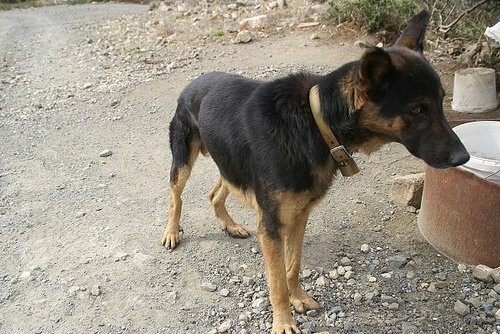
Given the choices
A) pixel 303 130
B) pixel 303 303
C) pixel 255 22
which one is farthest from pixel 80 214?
pixel 255 22

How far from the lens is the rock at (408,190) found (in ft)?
16.8

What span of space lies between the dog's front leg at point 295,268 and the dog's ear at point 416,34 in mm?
1509

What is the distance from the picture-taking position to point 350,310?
3949 mm

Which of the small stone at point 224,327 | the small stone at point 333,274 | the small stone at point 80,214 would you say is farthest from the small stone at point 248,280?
the small stone at point 80,214

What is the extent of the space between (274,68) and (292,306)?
6.15m

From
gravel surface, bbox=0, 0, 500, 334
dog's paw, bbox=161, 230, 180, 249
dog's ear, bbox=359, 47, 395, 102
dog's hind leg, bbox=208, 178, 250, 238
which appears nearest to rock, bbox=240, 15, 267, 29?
gravel surface, bbox=0, 0, 500, 334

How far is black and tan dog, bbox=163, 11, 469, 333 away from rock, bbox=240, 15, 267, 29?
8212 millimetres

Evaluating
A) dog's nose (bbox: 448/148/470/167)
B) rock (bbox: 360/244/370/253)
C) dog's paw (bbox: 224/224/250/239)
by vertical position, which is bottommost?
dog's paw (bbox: 224/224/250/239)

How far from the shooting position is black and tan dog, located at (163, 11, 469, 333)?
3.02 m

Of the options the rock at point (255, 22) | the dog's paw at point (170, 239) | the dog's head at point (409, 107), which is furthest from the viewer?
the rock at point (255, 22)

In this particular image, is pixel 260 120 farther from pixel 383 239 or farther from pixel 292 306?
pixel 383 239

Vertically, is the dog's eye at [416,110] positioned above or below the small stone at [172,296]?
above

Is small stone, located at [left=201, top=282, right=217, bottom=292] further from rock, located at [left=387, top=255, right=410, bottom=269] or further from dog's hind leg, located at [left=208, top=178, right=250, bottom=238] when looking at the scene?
rock, located at [left=387, top=255, right=410, bottom=269]

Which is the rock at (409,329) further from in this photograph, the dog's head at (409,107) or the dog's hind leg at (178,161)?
the dog's hind leg at (178,161)
